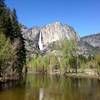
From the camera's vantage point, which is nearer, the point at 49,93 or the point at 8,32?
the point at 49,93

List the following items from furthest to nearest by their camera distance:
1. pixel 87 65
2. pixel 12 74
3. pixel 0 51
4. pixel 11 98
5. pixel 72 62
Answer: pixel 87 65 < pixel 72 62 < pixel 12 74 < pixel 0 51 < pixel 11 98

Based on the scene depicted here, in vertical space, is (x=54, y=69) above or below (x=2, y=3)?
below

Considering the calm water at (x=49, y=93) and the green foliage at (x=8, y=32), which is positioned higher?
the green foliage at (x=8, y=32)

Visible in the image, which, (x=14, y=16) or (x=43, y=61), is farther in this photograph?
(x=43, y=61)

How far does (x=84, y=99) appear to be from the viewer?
42250mm

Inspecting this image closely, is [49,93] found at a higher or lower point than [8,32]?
lower

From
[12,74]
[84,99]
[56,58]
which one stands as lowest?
[84,99]

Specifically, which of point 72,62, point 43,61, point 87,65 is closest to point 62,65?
point 72,62

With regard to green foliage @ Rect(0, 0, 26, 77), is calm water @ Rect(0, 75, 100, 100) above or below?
below

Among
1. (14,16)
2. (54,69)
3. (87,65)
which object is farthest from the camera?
(54,69)

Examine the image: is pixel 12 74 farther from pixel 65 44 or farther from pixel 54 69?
pixel 54 69

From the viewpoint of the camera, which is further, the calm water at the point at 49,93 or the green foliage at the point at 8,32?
the green foliage at the point at 8,32

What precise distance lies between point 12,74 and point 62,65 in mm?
87269

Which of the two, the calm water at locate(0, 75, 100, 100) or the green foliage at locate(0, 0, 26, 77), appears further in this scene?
the green foliage at locate(0, 0, 26, 77)
